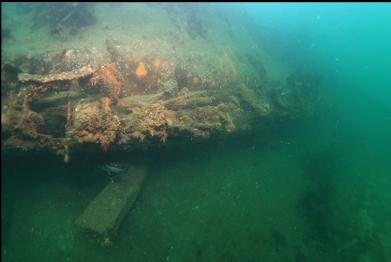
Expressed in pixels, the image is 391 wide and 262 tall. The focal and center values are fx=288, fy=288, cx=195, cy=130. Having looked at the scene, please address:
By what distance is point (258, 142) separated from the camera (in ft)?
32.1

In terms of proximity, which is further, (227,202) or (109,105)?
(227,202)

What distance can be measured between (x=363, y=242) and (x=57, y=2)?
1322 cm

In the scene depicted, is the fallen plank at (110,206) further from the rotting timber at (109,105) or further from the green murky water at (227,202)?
the rotting timber at (109,105)

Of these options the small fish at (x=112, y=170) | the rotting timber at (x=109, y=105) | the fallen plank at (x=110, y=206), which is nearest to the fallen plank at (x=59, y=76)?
the rotting timber at (x=109, y=105)

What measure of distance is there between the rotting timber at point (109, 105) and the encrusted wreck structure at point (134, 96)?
0.02 metres

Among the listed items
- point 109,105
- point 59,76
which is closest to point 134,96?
point 109,105

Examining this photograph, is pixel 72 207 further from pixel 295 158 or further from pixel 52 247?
pixel 295 158

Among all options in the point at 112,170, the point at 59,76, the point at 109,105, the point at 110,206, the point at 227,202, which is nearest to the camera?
the point at 59,76

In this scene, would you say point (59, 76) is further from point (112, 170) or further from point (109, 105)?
point (112, 170)

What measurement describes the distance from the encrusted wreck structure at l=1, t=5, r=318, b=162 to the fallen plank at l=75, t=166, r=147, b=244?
2.91 feet

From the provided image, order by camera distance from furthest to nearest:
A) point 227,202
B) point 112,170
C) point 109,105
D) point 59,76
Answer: point 227,202
point 112,170
point 109,105
point 59,76

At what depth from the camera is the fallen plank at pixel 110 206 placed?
5418 millimetres

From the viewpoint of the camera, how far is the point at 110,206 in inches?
223

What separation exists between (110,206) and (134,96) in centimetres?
251
